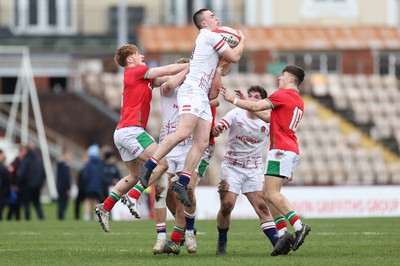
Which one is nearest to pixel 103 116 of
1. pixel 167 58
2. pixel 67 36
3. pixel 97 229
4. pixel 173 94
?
pixel 167 58

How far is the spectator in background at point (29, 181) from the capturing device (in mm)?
34000

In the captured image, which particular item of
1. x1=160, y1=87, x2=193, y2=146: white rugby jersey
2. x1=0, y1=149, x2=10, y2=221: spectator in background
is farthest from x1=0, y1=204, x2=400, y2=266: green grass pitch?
x1=0, y1=149, x2=10, y2=221: spectator in background

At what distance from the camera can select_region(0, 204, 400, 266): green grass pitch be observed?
16141mm

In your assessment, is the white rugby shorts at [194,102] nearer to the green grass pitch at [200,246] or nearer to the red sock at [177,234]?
the red sock at [177,234]

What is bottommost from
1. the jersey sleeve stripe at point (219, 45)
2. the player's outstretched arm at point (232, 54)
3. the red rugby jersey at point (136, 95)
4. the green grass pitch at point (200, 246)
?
the green grass pitch at point (200, 246)

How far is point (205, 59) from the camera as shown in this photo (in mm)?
17297

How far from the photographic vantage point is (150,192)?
3516cm

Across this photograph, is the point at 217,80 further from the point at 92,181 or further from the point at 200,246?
the point at 92,181

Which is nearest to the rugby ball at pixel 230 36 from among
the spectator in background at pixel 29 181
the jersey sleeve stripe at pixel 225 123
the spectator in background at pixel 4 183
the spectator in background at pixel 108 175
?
the jersey sleeve stripe at pixel 225 123

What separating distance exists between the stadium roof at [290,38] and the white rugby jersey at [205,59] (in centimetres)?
3231

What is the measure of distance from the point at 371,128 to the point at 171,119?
1130 inches

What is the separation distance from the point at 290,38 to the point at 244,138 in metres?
34.2

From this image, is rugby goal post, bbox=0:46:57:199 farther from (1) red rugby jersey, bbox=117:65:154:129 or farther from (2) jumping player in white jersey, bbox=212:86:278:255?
(1) red rugby jersey, bbox=117:65:154:129

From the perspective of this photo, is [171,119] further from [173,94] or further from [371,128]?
[371,128]
